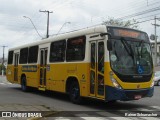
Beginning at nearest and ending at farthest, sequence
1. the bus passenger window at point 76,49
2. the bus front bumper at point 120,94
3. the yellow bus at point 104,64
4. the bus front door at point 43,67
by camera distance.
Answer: the bus front bumper at point 120,94 → the yellow bus at point 104,64 → the bus passenger window at point 76,49 → the bus front door at point 43,67

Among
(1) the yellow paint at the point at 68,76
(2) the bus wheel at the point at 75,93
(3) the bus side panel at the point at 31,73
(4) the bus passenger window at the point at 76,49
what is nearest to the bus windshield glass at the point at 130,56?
(1) the yellow paint at the point at 68,76

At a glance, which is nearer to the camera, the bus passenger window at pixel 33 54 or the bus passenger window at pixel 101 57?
the bus passenger window at pixel 101 57

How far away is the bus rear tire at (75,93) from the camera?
1538 centimetres

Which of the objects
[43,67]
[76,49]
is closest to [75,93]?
[76,49]

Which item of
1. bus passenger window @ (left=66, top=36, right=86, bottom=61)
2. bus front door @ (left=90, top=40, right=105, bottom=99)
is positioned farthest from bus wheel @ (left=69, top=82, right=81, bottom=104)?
bus front door @ (left=90, top=40, right=105, bottom=99)

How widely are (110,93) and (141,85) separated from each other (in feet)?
4.62

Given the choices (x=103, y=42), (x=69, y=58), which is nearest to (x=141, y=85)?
(x=103, y=42)

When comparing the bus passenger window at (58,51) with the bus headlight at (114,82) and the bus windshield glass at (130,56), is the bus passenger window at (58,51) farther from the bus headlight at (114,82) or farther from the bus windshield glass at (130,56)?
the bus headlight at (114,82)

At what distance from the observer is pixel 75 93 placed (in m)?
15.6

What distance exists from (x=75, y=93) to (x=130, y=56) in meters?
3.21

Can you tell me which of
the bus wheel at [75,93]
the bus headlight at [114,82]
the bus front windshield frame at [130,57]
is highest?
the bus front windshield frame at [130,57]

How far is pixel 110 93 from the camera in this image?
1314cm

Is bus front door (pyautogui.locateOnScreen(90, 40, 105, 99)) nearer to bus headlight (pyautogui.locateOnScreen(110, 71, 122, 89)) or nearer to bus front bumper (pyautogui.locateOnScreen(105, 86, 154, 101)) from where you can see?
bus front bumper (pyautogui.locateOnScreen(105, 86, 154, 101))

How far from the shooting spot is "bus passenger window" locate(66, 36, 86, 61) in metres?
15.1
